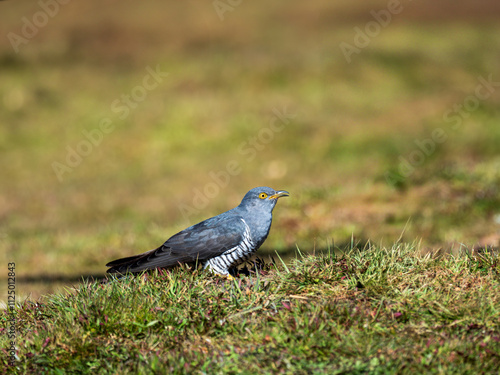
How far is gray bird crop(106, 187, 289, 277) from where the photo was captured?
560 centimetres

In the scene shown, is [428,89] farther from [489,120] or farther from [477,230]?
[477,230]

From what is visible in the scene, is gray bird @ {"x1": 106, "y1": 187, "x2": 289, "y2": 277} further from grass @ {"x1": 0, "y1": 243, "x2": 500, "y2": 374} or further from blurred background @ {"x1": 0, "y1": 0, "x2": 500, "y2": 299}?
blurred background @ {"x1": 0, "y1": 0, "x2": 500, "y2": 299}

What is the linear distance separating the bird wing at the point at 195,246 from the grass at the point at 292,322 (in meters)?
0.49

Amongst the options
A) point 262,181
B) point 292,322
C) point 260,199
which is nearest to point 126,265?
point 260,199

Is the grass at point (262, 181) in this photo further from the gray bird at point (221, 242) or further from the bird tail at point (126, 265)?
the bird tail at point (126, 265)

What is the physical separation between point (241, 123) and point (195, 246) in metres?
12.5

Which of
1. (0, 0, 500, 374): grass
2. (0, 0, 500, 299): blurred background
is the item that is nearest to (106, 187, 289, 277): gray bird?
(0, 0, 500, 374): grass

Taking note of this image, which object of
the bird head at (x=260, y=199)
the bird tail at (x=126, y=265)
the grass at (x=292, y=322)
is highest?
the bird head at (x=260, y=199)

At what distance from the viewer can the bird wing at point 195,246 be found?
5.58 meters

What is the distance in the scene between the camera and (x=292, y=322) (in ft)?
14.3

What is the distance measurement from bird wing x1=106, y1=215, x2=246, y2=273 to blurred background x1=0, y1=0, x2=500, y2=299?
2.21 meters

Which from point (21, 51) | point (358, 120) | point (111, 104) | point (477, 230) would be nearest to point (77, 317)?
point (477, 230)

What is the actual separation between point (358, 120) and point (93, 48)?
36.9 feet

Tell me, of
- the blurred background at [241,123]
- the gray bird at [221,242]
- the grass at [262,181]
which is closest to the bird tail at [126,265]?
the gray bird at [221,242]
